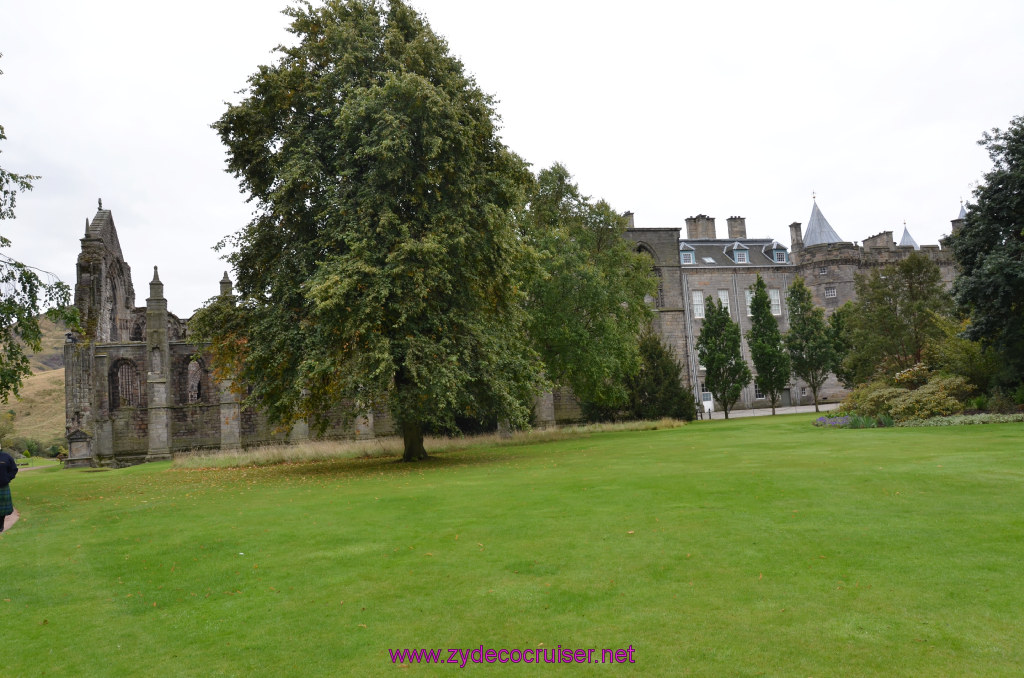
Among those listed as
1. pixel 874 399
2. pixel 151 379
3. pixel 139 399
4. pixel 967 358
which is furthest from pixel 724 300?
pixel 139 399

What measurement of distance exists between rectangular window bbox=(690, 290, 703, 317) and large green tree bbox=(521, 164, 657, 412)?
2365 cm

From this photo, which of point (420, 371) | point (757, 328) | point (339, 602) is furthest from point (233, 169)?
point (757, 328)

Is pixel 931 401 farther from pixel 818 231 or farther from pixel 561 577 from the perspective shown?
pixel 818 231

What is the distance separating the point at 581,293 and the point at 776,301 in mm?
35235

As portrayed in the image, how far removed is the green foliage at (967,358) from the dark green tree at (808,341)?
55.0 ft

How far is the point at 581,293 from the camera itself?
3209 cm

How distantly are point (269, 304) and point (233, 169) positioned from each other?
478cm

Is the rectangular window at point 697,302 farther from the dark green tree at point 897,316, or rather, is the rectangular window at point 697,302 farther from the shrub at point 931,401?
the shrub at point 931,401

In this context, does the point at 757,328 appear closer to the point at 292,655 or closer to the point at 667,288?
the point at 667,288

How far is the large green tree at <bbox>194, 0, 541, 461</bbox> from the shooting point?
19.0m

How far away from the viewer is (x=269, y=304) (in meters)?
21.7

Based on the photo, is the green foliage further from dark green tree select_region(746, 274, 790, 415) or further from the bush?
dark green tree select_region(746, 274, 790, 415)

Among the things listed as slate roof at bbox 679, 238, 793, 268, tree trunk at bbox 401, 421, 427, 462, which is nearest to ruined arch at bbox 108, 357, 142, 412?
tree trunk at bbox 401, 421, 427, 462

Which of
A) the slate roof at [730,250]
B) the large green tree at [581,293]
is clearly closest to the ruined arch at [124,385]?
the large green tree at [581,293]
